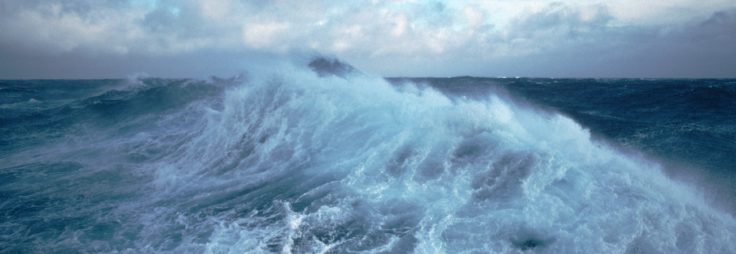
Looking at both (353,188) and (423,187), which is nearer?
(423,187)

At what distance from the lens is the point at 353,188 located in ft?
24.9

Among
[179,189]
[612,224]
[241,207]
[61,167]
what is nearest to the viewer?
[612,224]

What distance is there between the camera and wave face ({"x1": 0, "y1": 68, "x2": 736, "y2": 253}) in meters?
5.69

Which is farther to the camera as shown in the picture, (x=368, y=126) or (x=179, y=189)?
(x=368, y=126)

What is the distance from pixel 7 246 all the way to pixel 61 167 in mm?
5026

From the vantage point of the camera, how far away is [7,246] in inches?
230

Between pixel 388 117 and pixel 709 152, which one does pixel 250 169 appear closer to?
pixel 388 117

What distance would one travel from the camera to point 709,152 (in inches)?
404

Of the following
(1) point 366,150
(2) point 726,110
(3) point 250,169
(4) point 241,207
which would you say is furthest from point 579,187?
(2) point 726,110

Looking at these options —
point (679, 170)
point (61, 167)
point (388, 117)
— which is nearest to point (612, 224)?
point (679, 170)

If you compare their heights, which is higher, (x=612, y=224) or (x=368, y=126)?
(x=368, y=126)

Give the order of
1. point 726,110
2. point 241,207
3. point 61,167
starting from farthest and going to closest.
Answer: point 726,110
point 61,167
point 241,207

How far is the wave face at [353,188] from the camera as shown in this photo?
5688 millimetres

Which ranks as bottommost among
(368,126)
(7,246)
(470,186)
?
(7,246)
